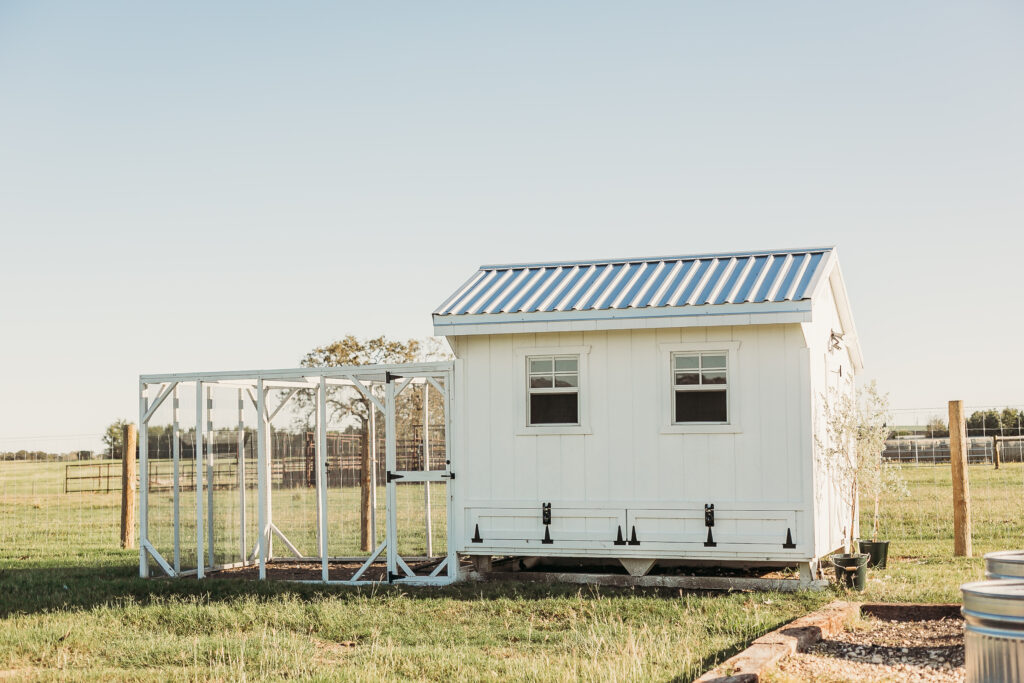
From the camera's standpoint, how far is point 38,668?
9281 millimetres

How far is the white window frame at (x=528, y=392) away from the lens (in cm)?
1316

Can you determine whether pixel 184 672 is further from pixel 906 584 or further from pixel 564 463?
pixel 906 584

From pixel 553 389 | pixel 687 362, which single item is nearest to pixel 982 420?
pixel 687 362

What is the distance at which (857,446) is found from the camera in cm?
1329

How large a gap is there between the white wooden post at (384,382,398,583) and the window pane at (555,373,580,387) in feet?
7.33

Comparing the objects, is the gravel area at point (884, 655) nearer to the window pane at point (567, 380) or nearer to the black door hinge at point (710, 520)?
the black door hinge at point (710, 520)

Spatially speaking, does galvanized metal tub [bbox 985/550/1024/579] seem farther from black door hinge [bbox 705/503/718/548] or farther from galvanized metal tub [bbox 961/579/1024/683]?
black door hinge [bbox 705/503/718/548]

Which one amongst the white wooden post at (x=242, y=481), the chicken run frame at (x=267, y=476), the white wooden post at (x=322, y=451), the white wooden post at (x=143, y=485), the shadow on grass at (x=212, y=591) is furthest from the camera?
the white wooden post at (x=242, y=481)

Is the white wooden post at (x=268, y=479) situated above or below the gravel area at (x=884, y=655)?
above

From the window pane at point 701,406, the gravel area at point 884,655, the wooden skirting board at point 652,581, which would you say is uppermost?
the window pane at point 701,406

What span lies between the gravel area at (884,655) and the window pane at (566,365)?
188 inches

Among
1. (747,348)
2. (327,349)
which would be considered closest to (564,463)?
(747,348)

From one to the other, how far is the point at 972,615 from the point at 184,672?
242 inches

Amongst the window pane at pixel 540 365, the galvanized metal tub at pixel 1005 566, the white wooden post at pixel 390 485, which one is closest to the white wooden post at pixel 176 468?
the white wooden post at pixel 390 485
